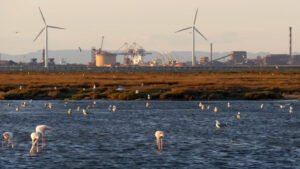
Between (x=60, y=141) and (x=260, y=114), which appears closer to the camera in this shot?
(x=60, y=141)

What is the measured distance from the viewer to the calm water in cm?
3033

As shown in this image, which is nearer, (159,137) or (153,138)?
(159,137)

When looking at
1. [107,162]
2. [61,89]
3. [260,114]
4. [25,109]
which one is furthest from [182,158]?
[61,89]

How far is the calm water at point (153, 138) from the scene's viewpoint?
30.3 m

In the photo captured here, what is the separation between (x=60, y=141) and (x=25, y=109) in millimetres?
28087

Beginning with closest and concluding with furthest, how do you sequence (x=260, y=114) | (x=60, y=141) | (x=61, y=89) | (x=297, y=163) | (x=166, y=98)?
(x=297, y=163), (x=60, y=141), (x=260, y=114), (x=166, y=98), (x=61, y=89)

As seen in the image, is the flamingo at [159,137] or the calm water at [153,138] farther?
the flamingo at [159,137]

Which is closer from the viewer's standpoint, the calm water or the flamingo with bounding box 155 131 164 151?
the calm water

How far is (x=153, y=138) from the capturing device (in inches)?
1555

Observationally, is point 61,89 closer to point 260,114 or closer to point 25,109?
point 25,109

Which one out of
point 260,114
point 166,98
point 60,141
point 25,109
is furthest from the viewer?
point 166,98

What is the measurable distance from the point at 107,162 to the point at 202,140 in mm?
10451

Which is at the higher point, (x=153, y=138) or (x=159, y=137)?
(x=159, y=137)

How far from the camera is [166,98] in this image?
78.5 m
